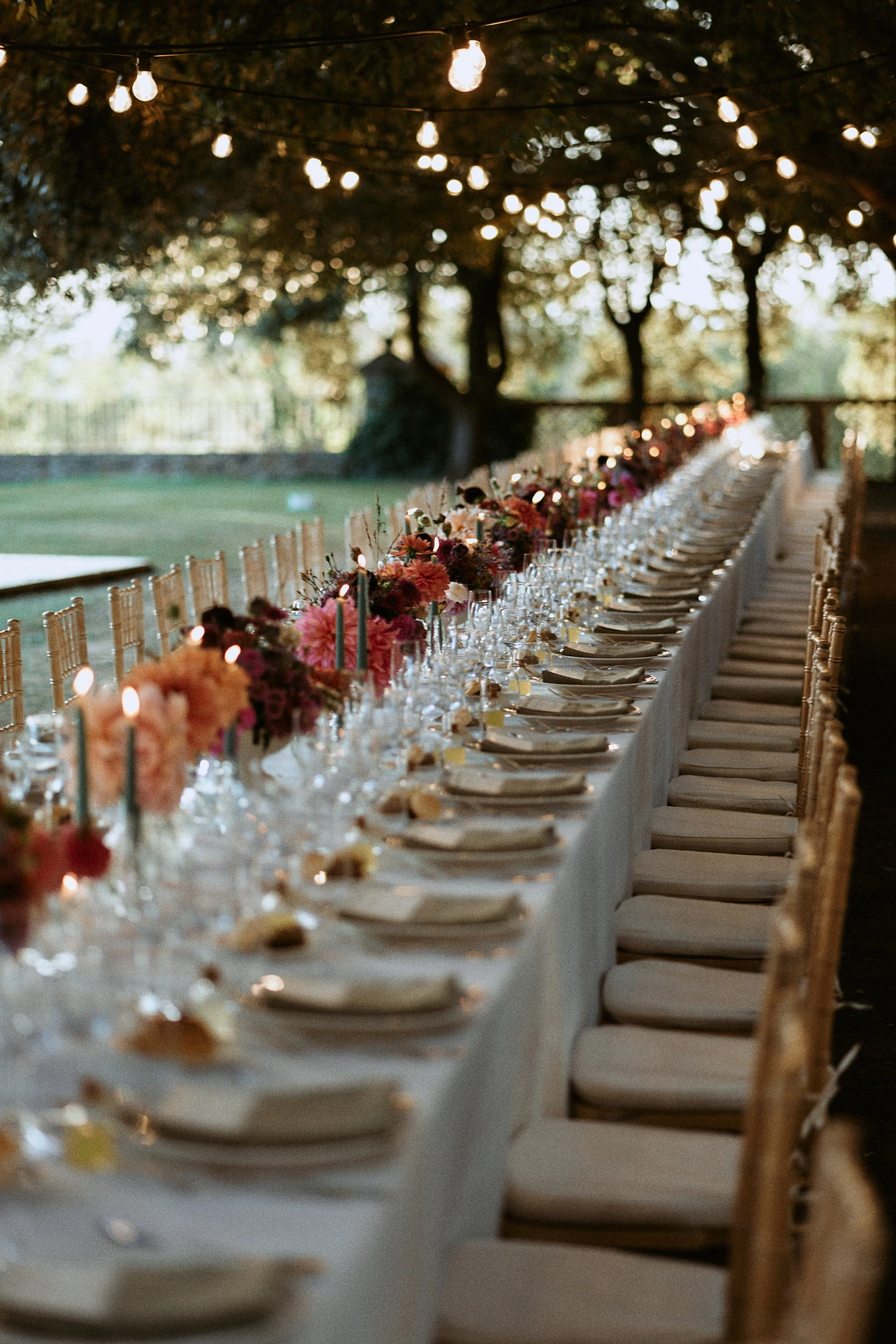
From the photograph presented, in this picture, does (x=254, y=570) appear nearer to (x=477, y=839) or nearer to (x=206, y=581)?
(x=206, y=581)

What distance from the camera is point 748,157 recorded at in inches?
506

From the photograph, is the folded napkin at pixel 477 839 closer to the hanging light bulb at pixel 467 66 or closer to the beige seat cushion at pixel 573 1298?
the beige seat cushion at pixel 573 1298

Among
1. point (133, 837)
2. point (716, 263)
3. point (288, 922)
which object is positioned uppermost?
point (716, 263)

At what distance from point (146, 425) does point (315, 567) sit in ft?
57.5

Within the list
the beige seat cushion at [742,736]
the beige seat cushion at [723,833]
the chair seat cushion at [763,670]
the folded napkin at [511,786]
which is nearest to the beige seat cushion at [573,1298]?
the folded napkin at [511,786]

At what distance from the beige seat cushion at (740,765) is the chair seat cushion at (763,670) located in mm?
1468

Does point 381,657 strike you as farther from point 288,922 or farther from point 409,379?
point 409,379

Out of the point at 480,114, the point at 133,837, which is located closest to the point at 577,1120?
the point at 133,837

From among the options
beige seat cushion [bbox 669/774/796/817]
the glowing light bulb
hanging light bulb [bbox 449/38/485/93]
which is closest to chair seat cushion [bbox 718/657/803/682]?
beige seat cushion [bbox 669/774/796/817]

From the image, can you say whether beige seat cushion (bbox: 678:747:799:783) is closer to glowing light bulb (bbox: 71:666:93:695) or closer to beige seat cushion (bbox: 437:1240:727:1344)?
glowing light bulb (bbox: 71:666:93:695)

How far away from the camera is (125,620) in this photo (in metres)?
Result: 5.78

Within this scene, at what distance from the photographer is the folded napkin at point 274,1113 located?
5.58 ft

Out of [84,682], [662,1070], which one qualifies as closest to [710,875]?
[662,1070]

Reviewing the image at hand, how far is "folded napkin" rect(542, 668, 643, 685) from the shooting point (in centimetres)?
424
